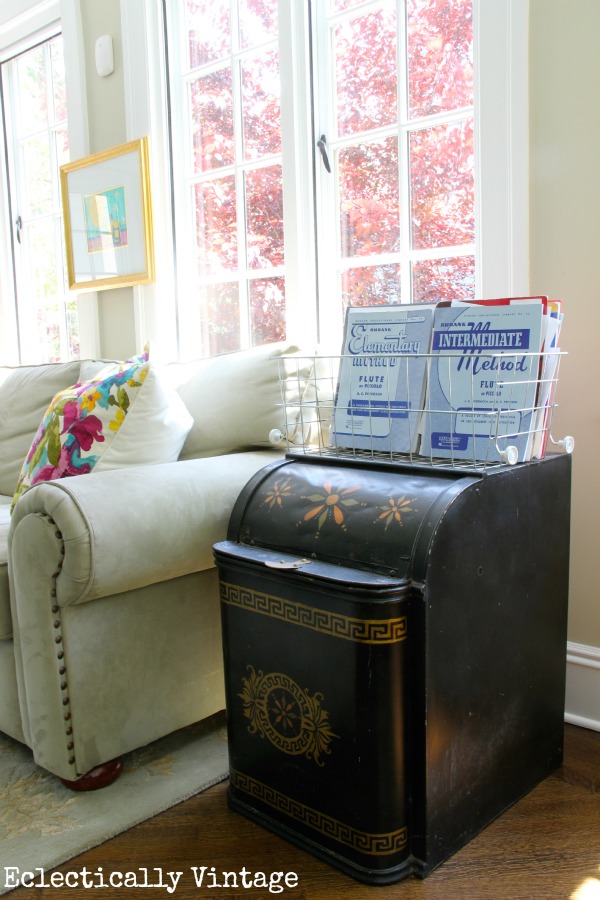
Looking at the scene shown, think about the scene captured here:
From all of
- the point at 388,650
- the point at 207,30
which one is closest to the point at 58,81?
the point at 207,30

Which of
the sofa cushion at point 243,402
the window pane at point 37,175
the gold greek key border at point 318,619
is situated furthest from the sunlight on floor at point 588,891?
the window pane at point 37,175

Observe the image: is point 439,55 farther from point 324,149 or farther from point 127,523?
point 127,523

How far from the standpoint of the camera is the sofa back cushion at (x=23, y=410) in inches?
105

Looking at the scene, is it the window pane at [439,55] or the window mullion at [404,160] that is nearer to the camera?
the window pane at [439,55]

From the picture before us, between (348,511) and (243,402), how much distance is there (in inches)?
27.9

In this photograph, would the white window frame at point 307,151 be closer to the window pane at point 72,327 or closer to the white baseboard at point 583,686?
the window pane at point 72,327

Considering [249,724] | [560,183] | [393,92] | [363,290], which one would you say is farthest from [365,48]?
[249,724]

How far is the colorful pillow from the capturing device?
186cm

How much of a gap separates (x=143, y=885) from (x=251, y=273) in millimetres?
1875

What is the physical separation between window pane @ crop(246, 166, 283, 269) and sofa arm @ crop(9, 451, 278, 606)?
1.04 meters

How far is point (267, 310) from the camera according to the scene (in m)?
2.62

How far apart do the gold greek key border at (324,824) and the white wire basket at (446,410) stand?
2.11 feet

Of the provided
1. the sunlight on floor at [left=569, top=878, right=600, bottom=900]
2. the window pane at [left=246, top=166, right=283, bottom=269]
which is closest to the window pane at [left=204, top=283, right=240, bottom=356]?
the window pane at [left=246, top=166, right=283, bottom=269]

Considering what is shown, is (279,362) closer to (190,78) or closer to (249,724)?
(249,724)
